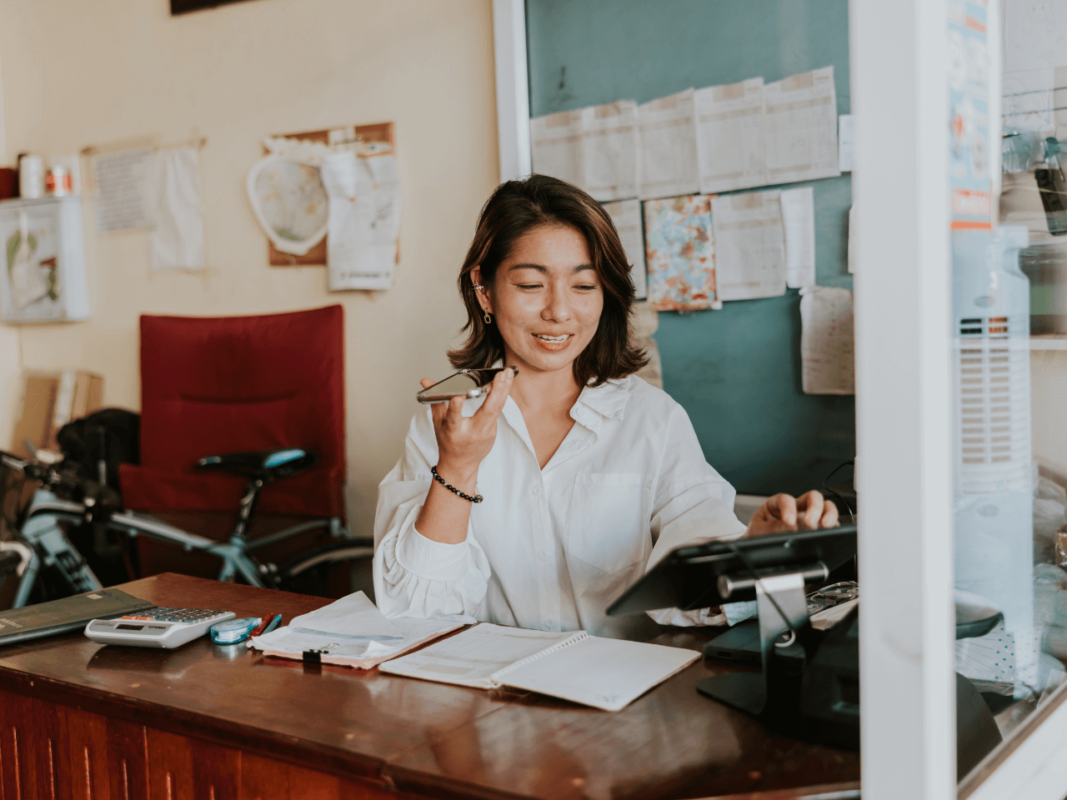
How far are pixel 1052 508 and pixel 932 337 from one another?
64 cm

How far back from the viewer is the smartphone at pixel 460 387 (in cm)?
144

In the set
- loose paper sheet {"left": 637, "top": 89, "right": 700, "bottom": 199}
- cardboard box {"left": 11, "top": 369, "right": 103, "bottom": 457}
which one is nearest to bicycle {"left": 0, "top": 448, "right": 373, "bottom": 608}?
cardboard box {"left": 11, "top": 369, "right": 103, "bottom": 457}

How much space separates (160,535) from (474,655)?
66.3 inches

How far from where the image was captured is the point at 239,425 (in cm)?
283

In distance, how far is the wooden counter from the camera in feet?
3.03

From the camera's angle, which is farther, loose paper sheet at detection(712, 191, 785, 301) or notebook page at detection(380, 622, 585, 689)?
loose paper sheet at detection(712, 191, 785, 301)

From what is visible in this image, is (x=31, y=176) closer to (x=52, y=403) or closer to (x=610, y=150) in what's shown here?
(x=52, y=403)

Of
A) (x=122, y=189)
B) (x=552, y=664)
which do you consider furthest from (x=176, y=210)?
(x=552, y=664)

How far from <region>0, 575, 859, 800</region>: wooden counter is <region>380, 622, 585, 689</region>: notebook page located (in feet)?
0.07

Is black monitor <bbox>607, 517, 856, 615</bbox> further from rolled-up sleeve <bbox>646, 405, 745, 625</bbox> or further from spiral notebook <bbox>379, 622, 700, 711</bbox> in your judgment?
rolled-up sleeve <bbox>646, 405, 745, 625</bbox>

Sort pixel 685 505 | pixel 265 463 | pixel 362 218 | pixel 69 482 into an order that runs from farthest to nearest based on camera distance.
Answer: pixel 69 482 < pixel 362 218 < pixel 265 463 < pixel 685 505

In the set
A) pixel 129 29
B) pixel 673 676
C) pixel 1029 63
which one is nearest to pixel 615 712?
pixel 673 676

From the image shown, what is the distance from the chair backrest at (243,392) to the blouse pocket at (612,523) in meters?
1.14

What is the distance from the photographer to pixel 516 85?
2.32 m
